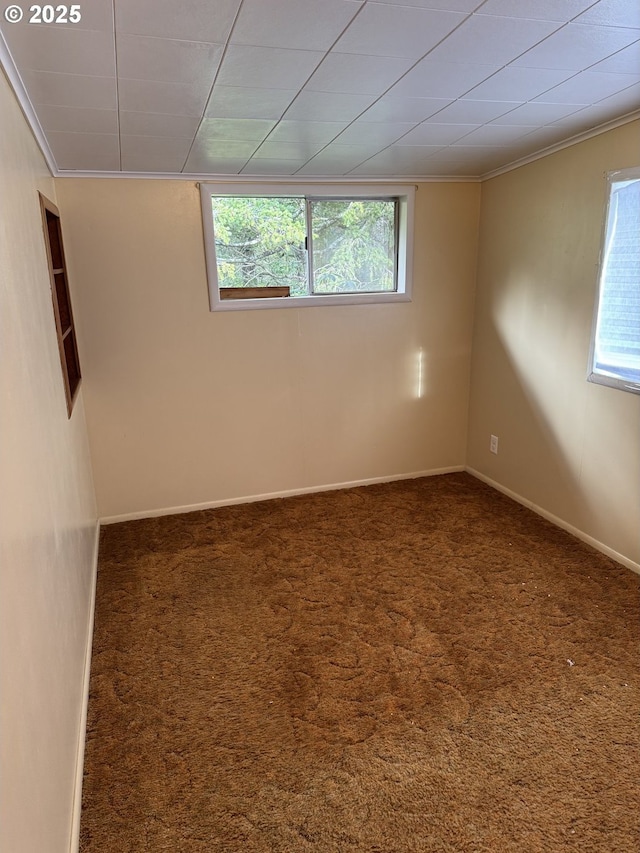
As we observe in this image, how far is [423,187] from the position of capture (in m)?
3.49

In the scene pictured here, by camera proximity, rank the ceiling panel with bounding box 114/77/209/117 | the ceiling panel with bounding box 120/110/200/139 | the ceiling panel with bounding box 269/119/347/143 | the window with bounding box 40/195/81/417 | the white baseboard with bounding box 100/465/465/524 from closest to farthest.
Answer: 1. the ceiling panel with bounding box 114/77/209/117
2. the ceiling panel with bounding box 120/110/200/139
3. the ceiling panel with bounding box 269/119/347/143
4. the window with bounding box 40/195/81/417
5. the white baseboard with bounding box 100/465/465/524

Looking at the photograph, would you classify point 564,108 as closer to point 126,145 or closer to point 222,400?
point 126,145

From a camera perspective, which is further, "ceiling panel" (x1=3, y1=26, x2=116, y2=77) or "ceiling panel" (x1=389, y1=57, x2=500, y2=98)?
"ceiling panel" (x1=389, y1=57, x2=500, y2=98)

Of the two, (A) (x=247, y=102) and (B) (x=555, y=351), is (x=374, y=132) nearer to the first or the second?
(A) (x=247, y=102)

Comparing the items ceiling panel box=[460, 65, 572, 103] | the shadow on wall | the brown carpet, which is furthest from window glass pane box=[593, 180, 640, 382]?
the brown carpet

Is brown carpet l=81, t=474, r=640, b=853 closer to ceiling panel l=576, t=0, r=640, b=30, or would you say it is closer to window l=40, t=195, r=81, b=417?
window l=40, t=195, r=81, b=417

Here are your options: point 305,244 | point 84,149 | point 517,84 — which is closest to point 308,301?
point 305,244

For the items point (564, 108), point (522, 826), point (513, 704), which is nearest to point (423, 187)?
point (564, 108)

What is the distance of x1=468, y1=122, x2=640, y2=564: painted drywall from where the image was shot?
2.63 meters

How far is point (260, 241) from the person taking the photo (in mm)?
3363

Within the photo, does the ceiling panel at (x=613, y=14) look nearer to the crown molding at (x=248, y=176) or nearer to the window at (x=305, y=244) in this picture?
the crown molding at (x=248, y=176)

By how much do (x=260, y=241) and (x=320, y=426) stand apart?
4.32 ft

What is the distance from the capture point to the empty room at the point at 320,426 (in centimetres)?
143

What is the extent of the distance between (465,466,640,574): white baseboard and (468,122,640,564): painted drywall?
0.03 metres
